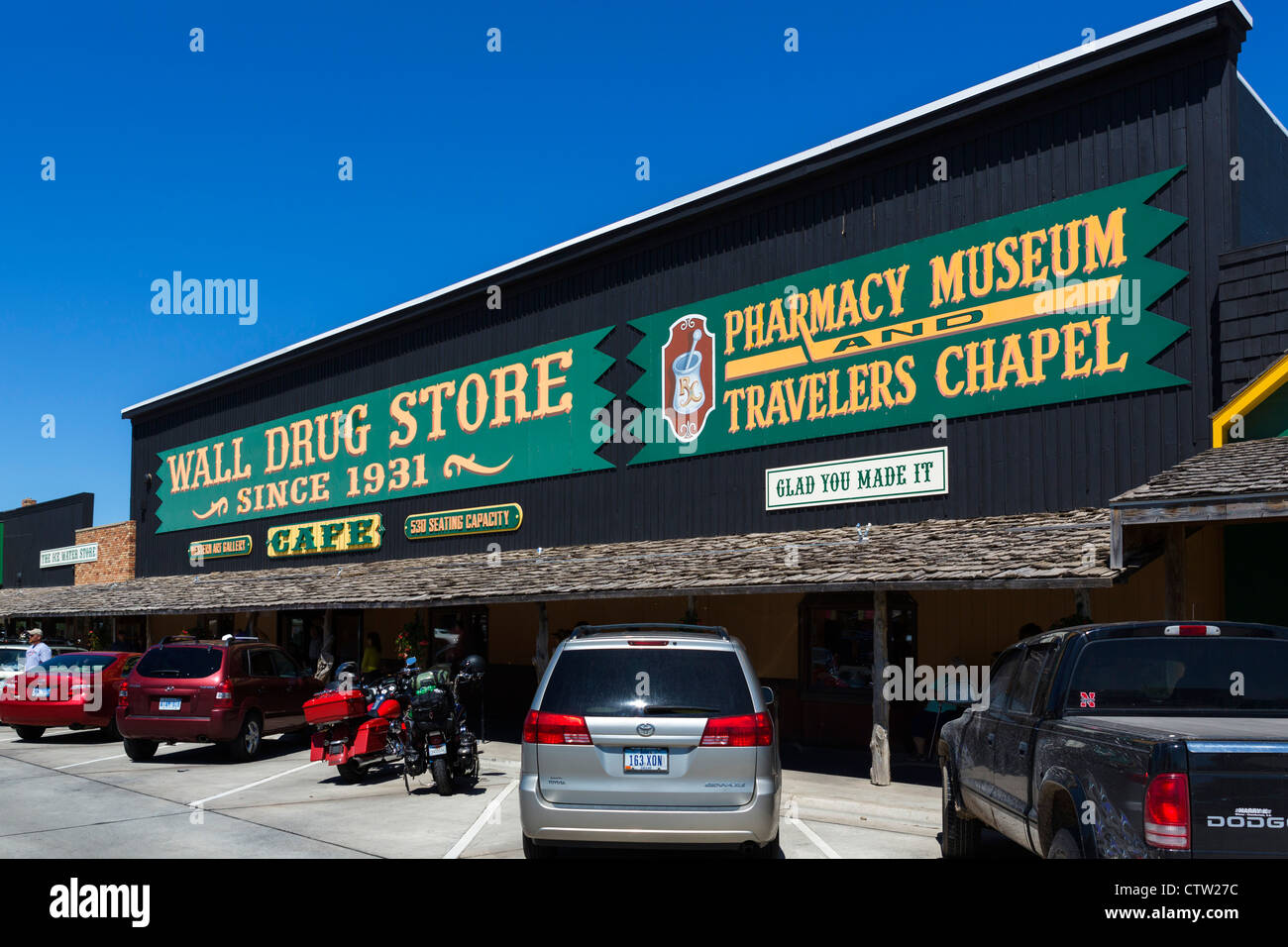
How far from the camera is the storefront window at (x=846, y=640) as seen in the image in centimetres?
1706

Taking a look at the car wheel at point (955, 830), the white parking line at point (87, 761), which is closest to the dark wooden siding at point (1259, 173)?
the car wheel at point (955, 830)

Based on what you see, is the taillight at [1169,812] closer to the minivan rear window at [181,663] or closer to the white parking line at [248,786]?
the white parking line at [248,786]

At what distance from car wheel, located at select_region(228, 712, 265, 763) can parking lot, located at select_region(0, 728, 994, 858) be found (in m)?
0.21

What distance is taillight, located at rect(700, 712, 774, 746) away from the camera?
7.47 meters

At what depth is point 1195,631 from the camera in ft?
21.8

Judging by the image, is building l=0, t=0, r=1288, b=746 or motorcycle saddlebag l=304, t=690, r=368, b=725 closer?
motorcycle saddlebag l=304, t=690, r=368, b=725

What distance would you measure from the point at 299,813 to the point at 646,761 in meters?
5.48

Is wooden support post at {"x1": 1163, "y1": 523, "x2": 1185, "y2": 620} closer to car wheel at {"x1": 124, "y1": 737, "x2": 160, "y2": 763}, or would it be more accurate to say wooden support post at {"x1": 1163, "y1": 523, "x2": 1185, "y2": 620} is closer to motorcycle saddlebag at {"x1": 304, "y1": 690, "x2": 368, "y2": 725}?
motorcycle saddlebag at {"x1": 304, "y1": 690, "x2": 368, "y2": 725}

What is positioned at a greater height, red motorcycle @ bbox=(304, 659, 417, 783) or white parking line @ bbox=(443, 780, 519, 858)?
red motorcycle @ bbox=(304, 659, 417, 783)

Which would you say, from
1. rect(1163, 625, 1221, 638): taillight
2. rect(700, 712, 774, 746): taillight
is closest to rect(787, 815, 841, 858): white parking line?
rect(700, 712, 774, 746): taillight

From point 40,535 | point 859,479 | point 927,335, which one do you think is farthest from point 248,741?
point 40,535

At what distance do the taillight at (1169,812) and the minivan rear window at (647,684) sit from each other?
9.77ft

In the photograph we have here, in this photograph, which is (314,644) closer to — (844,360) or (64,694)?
(64,694)
